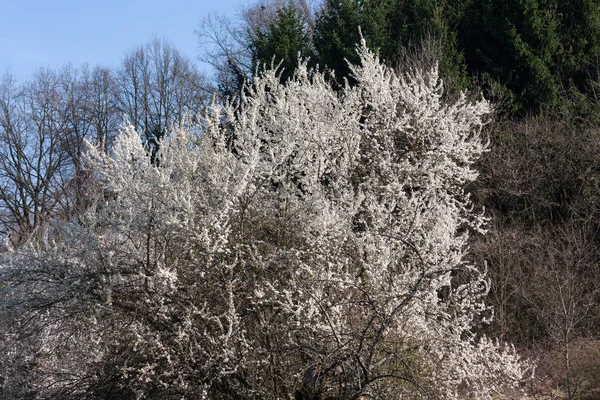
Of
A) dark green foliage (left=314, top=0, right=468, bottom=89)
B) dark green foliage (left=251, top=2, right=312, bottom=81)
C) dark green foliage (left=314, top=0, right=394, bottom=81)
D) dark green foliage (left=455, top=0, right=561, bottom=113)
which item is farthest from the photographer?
dark green foliage (left=251, top=2, right=312, bottom=81)

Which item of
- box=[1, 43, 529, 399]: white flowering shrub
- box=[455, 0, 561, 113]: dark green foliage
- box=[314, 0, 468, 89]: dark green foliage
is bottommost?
box=[1, 43, 529, 399]: white flowering shrub

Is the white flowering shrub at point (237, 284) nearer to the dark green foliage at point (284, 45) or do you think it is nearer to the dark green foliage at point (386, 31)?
the dark green foliage at point (386, 31)

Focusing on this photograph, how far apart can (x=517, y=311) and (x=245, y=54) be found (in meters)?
18.6

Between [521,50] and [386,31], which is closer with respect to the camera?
[521,50]

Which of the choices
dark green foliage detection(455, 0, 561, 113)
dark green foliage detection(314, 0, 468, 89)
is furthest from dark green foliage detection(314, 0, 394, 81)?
dark green foliage detection(455, 0, 561, 113)

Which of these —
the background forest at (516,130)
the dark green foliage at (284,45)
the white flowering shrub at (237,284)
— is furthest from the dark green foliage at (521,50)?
the white flowering shrub at (237,284)

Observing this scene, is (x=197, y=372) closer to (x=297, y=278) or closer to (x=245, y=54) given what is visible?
(x=297, y=278)

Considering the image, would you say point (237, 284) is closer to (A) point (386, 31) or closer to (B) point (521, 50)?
(B) point (521, 50)

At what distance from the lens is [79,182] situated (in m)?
25.9

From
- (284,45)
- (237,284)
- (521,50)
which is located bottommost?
(237,284)

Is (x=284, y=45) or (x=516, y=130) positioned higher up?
(x=284, y=45)

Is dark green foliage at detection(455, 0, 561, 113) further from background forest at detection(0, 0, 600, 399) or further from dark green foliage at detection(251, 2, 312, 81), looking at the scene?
dark green foliage at detection(251, 2, 312, 81)

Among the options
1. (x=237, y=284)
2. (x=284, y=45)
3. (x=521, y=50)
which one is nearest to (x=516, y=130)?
(x=521, y=50)

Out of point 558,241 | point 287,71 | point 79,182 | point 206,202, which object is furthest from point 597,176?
point 79,182
